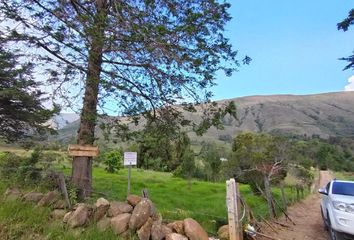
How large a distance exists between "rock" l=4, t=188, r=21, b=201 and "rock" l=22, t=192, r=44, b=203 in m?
0.14

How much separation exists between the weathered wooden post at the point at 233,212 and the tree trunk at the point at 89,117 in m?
3.66

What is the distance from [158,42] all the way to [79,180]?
175 inches

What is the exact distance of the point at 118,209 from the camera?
27.3ft

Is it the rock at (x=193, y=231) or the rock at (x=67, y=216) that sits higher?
the rock at (x=67, y=216)

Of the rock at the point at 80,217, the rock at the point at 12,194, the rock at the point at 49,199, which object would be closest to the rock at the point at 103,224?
the rock at the point at 80,217

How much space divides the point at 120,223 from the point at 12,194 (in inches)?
96.7

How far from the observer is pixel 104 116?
413 inches

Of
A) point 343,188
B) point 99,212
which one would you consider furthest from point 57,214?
point 343,188

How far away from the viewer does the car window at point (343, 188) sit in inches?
469

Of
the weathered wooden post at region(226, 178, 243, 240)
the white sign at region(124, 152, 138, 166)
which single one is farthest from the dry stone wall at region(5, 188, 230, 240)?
the white sign at region(124, 152, 138, 166)

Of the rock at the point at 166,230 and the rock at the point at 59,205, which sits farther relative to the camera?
the rock at the point at 59,205

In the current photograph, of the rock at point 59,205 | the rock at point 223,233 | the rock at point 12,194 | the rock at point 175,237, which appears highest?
the rock at point 12,194

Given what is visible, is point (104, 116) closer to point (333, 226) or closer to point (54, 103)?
point (54, 103)

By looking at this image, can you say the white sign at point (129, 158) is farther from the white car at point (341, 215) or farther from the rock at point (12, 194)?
the white car at point (341, 215)
